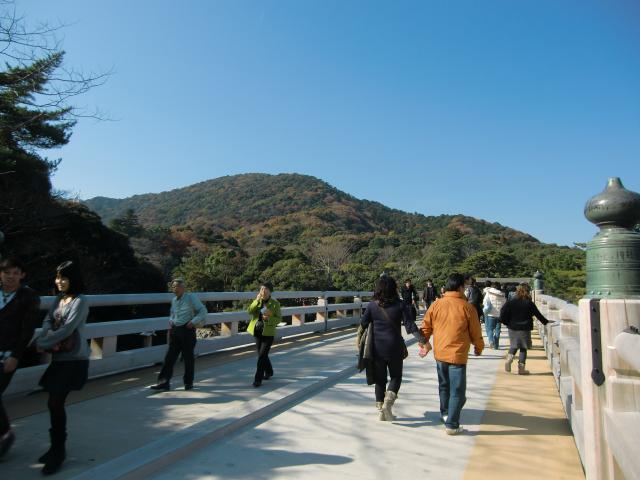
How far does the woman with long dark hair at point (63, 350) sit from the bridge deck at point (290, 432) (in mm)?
260

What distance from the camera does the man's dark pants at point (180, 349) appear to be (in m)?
6.46

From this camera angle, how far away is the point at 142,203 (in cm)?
15762

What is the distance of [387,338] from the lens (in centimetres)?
560

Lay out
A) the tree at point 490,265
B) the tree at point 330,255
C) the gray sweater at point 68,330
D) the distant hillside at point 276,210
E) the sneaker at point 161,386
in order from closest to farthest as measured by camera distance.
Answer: the gray sweater at point 68,330, the sneaker at point 161,386, the tree at point 490,265, the tree at point 330,255, the distant hillside at point 276,210

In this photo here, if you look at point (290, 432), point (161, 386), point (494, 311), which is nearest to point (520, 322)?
point (494, 311)

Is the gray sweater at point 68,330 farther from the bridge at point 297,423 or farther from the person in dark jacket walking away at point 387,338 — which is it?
the person in dark jacket walking away at point 387,338

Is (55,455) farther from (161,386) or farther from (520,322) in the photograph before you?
(520,322)

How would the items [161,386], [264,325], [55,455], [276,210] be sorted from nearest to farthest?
[55,455] < [161,386] < [264,325] < [276,210]

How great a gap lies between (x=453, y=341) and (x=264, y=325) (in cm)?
285

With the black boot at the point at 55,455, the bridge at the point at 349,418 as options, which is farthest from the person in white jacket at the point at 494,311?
the black boot at the point at 55,455

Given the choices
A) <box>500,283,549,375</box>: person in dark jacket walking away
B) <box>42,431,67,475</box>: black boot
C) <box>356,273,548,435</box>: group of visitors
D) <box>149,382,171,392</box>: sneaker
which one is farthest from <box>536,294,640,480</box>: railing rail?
<box>500,283,549,375</box>: person in dark jacket walking away

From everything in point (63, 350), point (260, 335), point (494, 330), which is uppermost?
point (63, 350)

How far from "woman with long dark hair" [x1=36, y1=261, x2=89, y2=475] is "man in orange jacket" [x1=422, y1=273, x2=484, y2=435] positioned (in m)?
3.47

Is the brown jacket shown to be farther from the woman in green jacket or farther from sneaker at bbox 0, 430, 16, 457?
sneaker at bbox 0, 430, 16, 457
